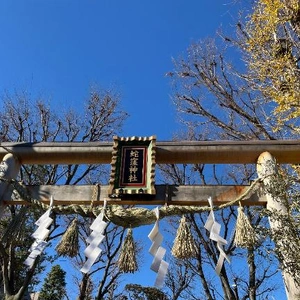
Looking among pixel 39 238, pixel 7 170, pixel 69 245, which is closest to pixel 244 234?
pixel 69 245

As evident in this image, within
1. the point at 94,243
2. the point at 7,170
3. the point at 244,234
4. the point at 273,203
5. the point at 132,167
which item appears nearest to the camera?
the point at 244,234

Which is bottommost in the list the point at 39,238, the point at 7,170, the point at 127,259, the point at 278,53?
the point at 127,259

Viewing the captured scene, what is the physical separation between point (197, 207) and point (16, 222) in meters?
2.59

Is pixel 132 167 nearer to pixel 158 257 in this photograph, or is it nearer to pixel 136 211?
pixel 136 211

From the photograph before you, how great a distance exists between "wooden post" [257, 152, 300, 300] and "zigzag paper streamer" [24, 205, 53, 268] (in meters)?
2.88

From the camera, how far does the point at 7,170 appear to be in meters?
4.92

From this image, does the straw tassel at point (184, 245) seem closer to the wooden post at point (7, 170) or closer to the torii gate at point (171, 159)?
the torii gate at point (171, 159)

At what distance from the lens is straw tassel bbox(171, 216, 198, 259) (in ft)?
13.3

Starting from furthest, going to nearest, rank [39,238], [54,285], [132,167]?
[54,285] → [132,167] → [39,238]

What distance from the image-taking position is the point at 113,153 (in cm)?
488

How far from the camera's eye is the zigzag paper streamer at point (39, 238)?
4160 mm

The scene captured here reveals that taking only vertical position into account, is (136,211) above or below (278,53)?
below

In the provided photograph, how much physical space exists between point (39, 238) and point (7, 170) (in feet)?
4.20

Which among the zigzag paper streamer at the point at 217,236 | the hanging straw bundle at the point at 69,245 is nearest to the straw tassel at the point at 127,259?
the hanging straw bundle at the point at 69,245
